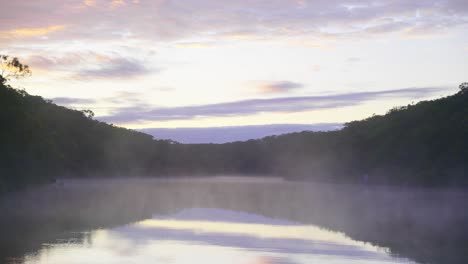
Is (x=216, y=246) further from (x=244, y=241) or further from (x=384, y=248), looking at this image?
(x=384, y=248)

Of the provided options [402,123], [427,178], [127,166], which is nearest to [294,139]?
[127,166]

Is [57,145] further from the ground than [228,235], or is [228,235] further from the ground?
[57,145]

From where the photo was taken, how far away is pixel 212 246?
22.6 metres

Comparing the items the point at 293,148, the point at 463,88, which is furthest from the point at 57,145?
the point at 293,148

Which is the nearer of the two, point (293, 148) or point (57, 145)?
point (57, 145)

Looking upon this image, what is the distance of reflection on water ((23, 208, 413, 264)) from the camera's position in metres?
19.5

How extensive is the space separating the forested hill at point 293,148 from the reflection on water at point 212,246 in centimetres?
2753

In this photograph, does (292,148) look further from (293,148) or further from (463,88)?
(463,88)

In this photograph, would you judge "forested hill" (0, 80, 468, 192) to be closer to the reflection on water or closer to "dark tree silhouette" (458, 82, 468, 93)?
"dark tree silhouette" (458, 82, 468, 93)

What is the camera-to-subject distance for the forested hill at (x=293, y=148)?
6025 cm

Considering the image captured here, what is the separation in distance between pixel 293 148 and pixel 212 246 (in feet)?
449

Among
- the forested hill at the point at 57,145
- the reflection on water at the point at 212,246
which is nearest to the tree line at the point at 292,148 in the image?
the forested hill at the point at 57,145

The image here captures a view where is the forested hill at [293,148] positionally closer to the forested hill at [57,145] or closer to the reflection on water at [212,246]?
the forested hill at [57,145]

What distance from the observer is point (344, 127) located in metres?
126
